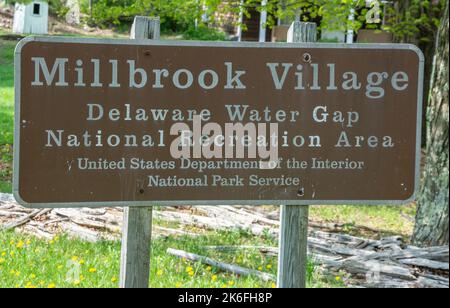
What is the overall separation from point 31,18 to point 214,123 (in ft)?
29.6

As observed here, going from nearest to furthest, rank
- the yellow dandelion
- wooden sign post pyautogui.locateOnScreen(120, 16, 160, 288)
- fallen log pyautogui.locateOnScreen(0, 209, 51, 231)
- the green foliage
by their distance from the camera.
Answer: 1. wooden sign post pyautogui.locateOnScreen(120, 16, 160, 288)
2. the yellow dandelion
3. fallen log pyautogui.locateOnScreen(0, 209, 51, 231)
4. the green foliage

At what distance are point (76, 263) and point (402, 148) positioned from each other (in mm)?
2802

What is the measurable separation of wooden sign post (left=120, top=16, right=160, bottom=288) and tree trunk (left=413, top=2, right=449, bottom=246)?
15.9ft

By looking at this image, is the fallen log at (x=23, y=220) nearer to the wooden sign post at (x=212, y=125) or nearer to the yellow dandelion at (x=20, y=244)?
the yellow dandelion at (x=20, y=244)

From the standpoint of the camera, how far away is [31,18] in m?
12.4

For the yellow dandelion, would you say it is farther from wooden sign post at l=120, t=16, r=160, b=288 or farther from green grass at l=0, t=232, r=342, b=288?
wooden sign post at l=120, t=16, r=160, b=288

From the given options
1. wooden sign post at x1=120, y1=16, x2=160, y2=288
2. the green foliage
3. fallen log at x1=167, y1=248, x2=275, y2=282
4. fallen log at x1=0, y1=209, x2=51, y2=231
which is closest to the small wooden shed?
fallen log at x1=0, y1=209, x2=51, y2=231

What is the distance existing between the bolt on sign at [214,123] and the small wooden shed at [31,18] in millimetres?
6938

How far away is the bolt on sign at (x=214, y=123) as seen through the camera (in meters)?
3.86

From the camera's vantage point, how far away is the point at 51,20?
13.2 meters

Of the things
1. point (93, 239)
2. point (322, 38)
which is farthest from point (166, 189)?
point (322, 38)

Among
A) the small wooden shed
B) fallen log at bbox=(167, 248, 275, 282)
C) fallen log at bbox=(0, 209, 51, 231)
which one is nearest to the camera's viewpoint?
fallen log at bbox=(167, 248, 275, 282)

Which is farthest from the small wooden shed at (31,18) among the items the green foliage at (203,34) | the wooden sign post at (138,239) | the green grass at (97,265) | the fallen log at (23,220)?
the wooden sign post at (138,239)

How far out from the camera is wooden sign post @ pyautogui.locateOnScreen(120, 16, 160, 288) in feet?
13.2
